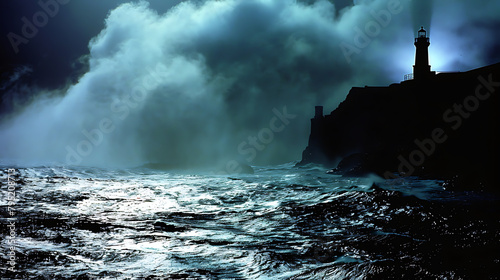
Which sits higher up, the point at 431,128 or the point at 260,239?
the point at 431,128

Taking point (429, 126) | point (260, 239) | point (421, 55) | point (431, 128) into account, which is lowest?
point (260, 239)

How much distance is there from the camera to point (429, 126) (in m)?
35.9

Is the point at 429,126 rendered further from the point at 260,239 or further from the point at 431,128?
the point at 260,239

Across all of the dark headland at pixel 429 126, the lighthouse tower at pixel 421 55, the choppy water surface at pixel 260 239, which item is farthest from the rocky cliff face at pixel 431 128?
the choppy water surface at pixel 260 239

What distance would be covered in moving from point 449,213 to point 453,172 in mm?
17385

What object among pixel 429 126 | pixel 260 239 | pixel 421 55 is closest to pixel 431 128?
pixel 429 126

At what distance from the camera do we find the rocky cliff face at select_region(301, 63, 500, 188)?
2550 cm

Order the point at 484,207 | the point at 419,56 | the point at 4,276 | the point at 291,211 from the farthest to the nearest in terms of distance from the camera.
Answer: the point at 419,56 < the point at 291,211 < the point at 484,207 < the point at 4,276

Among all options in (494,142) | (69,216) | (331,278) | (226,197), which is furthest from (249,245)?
(494,142)

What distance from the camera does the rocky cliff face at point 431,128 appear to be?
83.7ft

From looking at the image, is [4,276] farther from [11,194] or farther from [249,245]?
[11,194]

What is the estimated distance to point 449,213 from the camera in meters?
13.6

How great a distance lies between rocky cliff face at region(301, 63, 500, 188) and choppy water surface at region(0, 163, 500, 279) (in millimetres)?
8926

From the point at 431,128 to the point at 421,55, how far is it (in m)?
11.8
